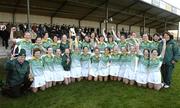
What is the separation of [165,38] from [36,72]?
451cm

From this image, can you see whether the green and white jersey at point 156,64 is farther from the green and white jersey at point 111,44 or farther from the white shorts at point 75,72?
the white shorts at point 75,72

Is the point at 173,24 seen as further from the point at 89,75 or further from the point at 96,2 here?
the point at 89,75

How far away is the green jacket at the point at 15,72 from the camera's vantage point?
896 cm

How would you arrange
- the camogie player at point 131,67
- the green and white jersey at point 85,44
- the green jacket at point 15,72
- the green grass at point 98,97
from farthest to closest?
the green and white jersey at point 85,44 < the camogie player at point 131,67 < the green jacket at point 15,72 < the green grass at point 98,97

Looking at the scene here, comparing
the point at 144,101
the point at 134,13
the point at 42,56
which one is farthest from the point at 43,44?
the point at 134,13

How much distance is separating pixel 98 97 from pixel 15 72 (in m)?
2.65

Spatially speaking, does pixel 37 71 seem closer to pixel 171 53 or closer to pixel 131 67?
pixel 131 67

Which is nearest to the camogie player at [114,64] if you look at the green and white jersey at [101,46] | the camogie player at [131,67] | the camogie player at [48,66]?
the camogie player at [131,67]

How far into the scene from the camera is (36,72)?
31.9ft

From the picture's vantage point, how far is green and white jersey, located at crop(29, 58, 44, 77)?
968cm

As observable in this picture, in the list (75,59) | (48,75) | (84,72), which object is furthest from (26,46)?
(84,72)

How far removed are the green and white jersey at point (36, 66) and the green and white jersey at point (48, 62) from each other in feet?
1.08

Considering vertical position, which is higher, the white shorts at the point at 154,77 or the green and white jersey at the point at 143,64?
the green and white jersey at the point at 143,64

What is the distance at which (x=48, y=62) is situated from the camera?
33.4 feet
